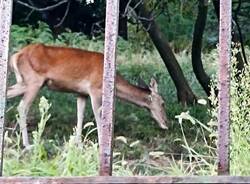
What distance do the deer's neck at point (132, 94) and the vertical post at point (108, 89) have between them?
821 cm

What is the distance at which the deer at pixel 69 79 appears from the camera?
10.8 m

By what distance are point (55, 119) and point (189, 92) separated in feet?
7.30

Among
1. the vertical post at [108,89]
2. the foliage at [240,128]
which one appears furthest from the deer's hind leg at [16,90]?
the vertical post at [108,89]

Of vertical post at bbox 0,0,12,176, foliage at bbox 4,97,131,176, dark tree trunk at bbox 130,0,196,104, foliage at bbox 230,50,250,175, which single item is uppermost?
dark tree trunk at bbox 130,0,196,104

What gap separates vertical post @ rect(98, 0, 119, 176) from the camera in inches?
117

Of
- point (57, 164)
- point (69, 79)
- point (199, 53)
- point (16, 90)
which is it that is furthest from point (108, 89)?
point (199, 53)

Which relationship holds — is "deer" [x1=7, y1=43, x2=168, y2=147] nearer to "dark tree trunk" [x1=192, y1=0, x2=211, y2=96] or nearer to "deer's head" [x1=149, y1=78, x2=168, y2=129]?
"deer's head" [x1=149, y1=78, x2=168, y2=129]

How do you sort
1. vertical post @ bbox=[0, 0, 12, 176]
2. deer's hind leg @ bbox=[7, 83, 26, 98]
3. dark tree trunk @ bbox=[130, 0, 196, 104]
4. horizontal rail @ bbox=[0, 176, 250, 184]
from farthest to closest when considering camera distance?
dark tree trunk @ bbox=[130, 0, 196, 104], deer's hind leg @ bbox=[7, 83, 26, 98], vertical post @ bbox=[0, 0, 12, 176], horizontal rail @ bbox=[0, 176, 250, 184]

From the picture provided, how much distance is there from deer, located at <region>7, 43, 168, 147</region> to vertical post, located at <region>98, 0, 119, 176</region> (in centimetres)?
739

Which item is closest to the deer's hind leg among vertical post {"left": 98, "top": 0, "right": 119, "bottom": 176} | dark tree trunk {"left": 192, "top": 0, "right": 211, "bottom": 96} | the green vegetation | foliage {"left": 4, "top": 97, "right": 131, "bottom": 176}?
the green vegetation

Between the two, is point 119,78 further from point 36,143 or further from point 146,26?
point 36,143

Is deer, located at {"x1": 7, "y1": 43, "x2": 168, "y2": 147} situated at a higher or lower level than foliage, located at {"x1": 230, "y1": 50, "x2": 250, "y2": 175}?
higher

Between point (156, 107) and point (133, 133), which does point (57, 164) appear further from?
point (156, 107)

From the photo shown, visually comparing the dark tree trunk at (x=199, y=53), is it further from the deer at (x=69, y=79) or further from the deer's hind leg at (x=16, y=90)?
the deer's hind leg at (x=16, y=90)
